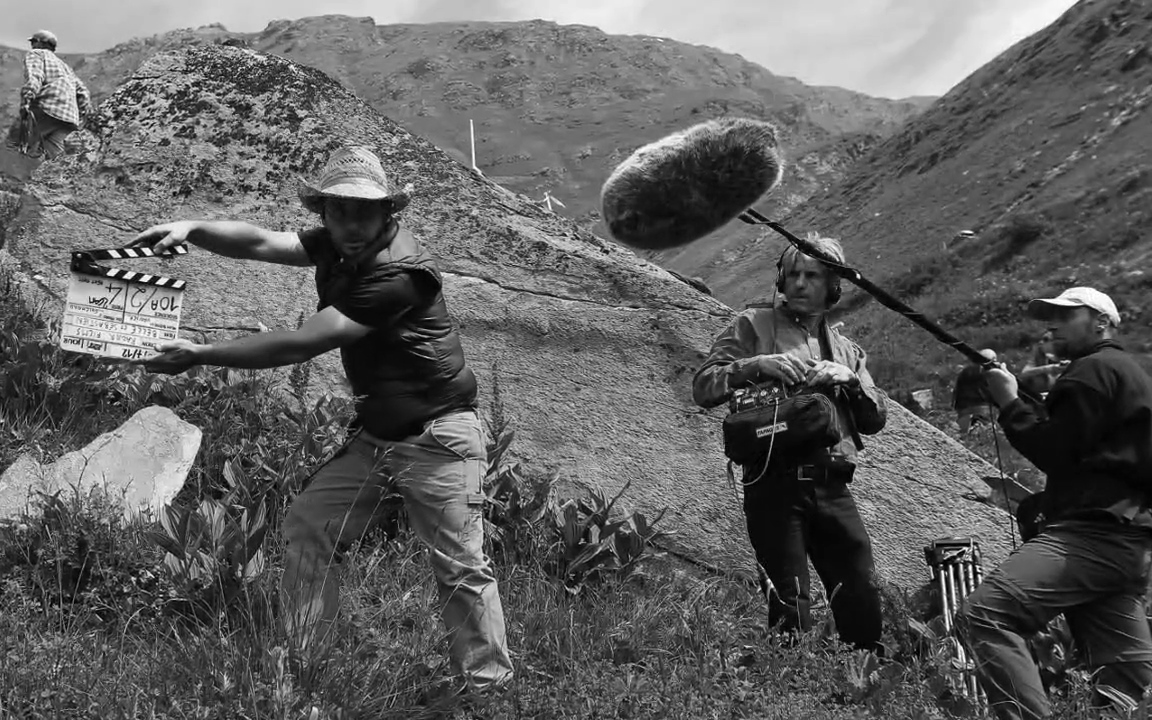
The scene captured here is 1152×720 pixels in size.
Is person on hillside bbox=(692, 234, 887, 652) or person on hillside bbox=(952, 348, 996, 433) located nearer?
person on hillside bbox=(692, 234, 887, 652)

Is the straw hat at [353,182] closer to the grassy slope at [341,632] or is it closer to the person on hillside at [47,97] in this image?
the grassy slope at [341,632]

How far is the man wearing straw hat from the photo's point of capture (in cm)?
354

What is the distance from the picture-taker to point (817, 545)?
172 inches

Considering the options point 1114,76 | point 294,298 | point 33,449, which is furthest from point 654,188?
point 1114,76

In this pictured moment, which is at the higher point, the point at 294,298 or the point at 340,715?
the point at 294,298

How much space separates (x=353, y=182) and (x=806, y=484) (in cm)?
208

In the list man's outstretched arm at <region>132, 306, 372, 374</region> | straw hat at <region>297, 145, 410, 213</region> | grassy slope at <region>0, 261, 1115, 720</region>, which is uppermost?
straw hat at <region>297, 145, 410, 213</region>

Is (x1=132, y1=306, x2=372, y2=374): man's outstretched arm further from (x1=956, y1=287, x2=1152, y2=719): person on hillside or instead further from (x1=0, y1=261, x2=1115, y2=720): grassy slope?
(x1=956, y1=287, x2=1152, y2=719): person on hillside

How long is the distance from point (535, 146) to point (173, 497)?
13835 cm

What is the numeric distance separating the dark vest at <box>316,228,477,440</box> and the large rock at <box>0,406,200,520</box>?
140cm

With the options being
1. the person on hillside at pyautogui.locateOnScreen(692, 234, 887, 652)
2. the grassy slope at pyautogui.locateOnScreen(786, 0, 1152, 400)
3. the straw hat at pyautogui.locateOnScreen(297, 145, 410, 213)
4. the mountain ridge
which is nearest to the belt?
the person on hillside at pyautogui.locateOnScreen(692, 234, 887, 652)

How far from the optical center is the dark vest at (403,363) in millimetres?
3656

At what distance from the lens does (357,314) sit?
350 cm

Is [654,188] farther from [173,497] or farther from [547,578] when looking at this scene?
[173,497]
